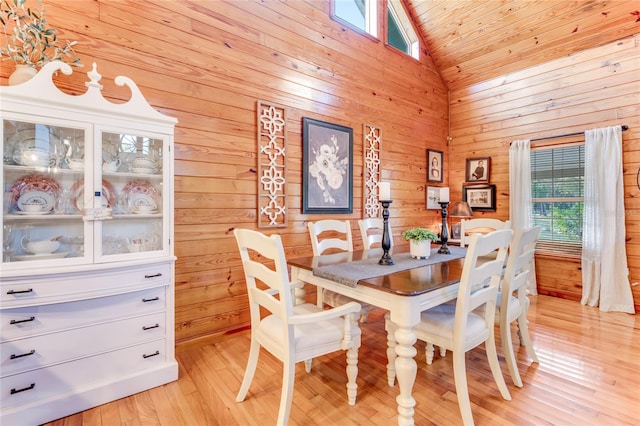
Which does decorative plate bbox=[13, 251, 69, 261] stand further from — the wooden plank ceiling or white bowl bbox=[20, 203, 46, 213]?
the wooden plank ceiling

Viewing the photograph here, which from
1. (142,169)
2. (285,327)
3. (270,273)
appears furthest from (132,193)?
(285,327)

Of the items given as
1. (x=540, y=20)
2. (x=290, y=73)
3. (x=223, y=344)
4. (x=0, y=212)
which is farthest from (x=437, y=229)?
(x=0, y=212)

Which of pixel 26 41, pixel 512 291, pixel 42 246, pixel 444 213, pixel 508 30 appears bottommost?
pixel 512 291

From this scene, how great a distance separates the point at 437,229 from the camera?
4.52m

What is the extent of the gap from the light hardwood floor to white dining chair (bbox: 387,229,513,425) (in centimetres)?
19

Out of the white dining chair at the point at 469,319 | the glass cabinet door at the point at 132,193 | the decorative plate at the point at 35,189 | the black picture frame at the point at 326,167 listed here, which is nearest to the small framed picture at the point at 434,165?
the black picture frame at the point at 326,167

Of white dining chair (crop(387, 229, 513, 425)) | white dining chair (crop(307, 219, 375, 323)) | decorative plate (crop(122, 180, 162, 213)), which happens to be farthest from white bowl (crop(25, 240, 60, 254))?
white dining chair (crop(387, 229, 513, 425))

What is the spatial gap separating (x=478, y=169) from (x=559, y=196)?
3.30 ft

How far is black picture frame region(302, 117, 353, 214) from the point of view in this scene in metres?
3.04

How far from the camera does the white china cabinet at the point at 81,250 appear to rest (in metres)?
1.51

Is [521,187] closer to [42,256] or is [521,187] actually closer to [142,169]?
[142,169]

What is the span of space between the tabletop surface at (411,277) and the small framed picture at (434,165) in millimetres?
2468

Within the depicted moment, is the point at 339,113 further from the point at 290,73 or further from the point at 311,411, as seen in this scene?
the point at 311,411

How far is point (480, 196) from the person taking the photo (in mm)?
4289
